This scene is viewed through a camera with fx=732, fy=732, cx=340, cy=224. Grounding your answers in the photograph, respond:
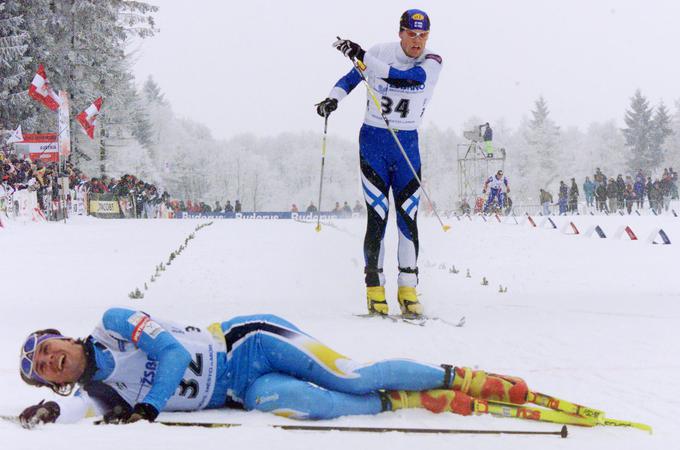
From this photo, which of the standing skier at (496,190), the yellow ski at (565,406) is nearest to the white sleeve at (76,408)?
the yellow ski at (565,406)

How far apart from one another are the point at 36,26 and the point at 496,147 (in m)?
85.7

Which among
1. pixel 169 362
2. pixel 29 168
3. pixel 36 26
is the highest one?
pixel 36 26

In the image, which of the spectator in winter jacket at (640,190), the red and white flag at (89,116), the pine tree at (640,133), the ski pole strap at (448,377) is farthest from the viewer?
the pine tree at (640,133)

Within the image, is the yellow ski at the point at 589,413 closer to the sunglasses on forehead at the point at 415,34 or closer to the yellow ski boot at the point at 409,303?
the yellow ski boot at the point at 409,303

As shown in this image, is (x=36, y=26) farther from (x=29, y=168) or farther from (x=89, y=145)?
(x=89, y=145)

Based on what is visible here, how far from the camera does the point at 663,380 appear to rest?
448 cm

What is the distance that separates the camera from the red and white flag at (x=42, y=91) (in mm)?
25400

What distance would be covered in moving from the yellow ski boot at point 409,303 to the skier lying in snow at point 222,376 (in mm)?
2749

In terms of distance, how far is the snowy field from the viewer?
3336mm

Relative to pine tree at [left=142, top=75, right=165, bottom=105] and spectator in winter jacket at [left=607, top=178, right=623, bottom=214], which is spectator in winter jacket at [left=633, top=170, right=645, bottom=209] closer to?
spectator in winter jacket at [left=607, top=178, right=623, bottom=214]

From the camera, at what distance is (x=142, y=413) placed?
3477mm

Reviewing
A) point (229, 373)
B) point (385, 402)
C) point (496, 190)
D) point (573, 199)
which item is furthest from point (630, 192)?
point (229, 373)

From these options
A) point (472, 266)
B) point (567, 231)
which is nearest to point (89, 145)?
point (567, 231)

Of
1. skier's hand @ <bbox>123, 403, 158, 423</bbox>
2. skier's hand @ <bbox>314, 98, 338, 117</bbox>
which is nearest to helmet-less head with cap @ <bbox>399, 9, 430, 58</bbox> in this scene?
skier's hand @ <bbox>314, 98, 338, 117</bbox>
